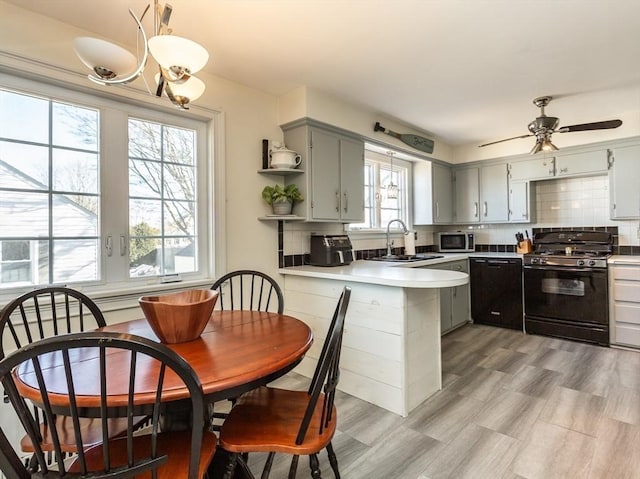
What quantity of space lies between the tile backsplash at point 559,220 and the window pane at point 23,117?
1.86 m

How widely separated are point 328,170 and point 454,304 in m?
2.23

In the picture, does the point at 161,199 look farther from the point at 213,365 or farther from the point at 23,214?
the point at 213,365

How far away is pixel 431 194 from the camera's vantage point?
14.5 ft

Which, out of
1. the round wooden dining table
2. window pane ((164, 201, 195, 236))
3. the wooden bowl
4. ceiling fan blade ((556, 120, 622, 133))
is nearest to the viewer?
the round wooden dining table

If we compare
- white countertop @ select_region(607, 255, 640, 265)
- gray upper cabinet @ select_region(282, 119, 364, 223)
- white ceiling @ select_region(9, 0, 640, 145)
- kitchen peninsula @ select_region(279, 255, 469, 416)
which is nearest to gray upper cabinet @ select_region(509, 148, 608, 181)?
white ceiling @ select_region(9, 0, 640, 145)

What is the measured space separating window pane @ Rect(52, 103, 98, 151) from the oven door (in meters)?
4.19

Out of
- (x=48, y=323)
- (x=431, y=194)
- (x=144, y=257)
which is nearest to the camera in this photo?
(x=48, y=323)

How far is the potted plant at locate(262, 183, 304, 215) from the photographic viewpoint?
2.79m

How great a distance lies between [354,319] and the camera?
2.46m

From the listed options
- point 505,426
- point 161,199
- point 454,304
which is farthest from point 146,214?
point 454,304

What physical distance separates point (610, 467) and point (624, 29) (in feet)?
7.90

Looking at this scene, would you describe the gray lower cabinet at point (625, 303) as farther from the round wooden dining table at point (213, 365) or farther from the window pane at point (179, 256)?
the window pane at point (179, 256)

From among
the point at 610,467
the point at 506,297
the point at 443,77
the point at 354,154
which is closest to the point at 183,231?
the point at 354,154

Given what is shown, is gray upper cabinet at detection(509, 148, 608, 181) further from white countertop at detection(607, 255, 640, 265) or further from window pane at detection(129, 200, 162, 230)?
window pane at detection(129, 200, 162, 230)
